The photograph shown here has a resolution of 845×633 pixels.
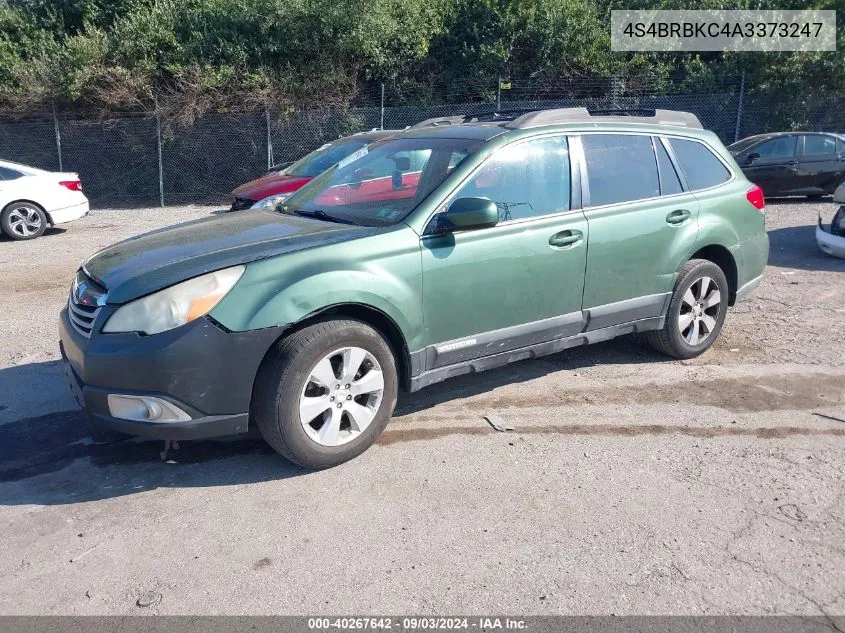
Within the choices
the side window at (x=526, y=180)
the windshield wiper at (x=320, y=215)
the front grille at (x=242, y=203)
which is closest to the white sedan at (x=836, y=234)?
the side window at (x=526, y=180)

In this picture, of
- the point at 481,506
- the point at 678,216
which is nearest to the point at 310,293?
the point at 481,506

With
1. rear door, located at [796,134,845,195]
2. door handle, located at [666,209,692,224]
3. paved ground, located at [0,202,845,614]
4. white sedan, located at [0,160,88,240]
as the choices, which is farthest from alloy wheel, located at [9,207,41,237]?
rear door, located at [796,134,845,195]

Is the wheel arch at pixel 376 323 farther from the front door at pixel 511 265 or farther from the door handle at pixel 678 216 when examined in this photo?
the door handle at pixel 678 216

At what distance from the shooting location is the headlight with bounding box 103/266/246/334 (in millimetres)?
3887

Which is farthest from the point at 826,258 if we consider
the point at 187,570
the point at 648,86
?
the point at 648,86

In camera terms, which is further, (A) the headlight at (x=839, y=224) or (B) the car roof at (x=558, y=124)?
(A) the headlight at (x=839, y=224)

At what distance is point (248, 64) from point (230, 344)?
58.3ft

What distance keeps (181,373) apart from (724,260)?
14.4 ft

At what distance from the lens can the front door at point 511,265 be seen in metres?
4.59

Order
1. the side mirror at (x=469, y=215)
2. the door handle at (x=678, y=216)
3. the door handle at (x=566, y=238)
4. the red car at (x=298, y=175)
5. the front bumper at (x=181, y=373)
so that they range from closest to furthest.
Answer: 1. the front bumper at (x=181, y=373)
2. the side mirror at (x=469, y=215)
3. the door handle at (x=566, y=238)
4. the door handle at (x=678, y=216)
5. the red car at (x=298, y=175)

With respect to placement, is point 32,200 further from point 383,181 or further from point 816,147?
point 816,147

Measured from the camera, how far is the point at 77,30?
21750 millimetres

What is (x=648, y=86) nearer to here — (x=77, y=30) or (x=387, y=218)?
(x=77, y=30)

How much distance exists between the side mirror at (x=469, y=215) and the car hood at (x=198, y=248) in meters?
0.44
